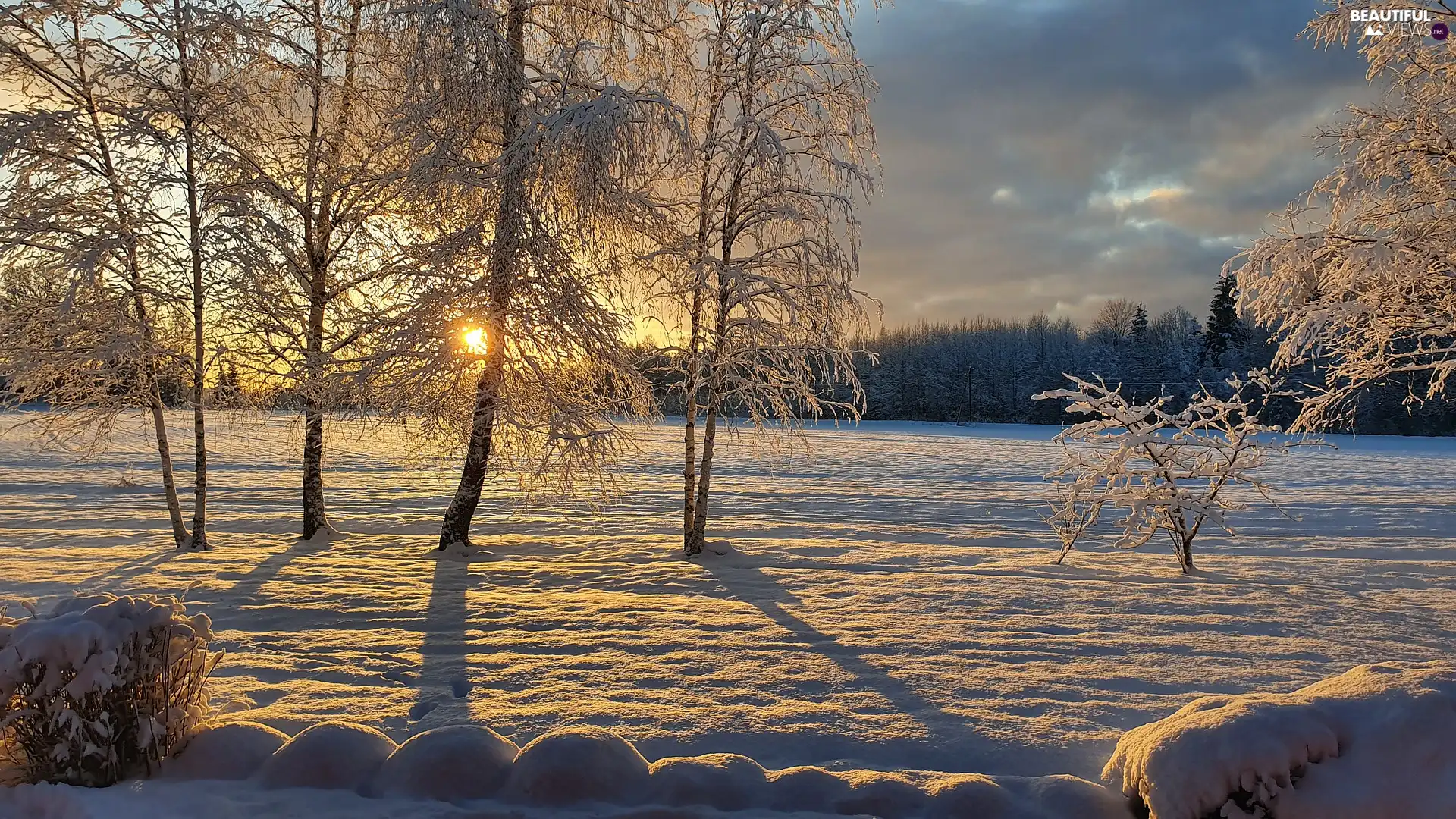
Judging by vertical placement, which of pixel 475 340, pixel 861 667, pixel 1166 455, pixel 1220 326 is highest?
pixel 1220 326

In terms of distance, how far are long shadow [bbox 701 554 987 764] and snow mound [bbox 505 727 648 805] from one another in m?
1.47

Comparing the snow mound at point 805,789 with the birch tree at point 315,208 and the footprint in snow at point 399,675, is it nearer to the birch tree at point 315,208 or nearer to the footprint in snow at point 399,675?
the footprint in snow at point 399,675

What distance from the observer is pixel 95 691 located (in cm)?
297

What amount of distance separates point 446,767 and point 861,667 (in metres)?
2.70

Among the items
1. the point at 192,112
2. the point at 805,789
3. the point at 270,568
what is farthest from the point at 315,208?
the point at 805,789

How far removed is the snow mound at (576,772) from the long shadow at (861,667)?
1.47 metres

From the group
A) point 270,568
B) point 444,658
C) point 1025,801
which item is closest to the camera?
point 1025,801

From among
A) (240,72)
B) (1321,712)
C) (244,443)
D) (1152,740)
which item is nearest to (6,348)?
(240,72)

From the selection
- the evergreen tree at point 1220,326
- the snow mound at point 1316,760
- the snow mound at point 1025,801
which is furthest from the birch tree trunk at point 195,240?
the evergreen tree at point 1220,326

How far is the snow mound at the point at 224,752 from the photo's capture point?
313 cm

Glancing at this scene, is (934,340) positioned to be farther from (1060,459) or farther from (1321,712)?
(1321,712)

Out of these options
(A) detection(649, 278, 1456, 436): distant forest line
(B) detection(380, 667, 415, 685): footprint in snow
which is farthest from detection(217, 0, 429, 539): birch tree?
(A) detection(649, 278, 1456, 436): distant forest line

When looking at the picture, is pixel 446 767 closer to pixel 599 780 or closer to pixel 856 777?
pixel 599 780

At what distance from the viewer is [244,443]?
27.2 meters
